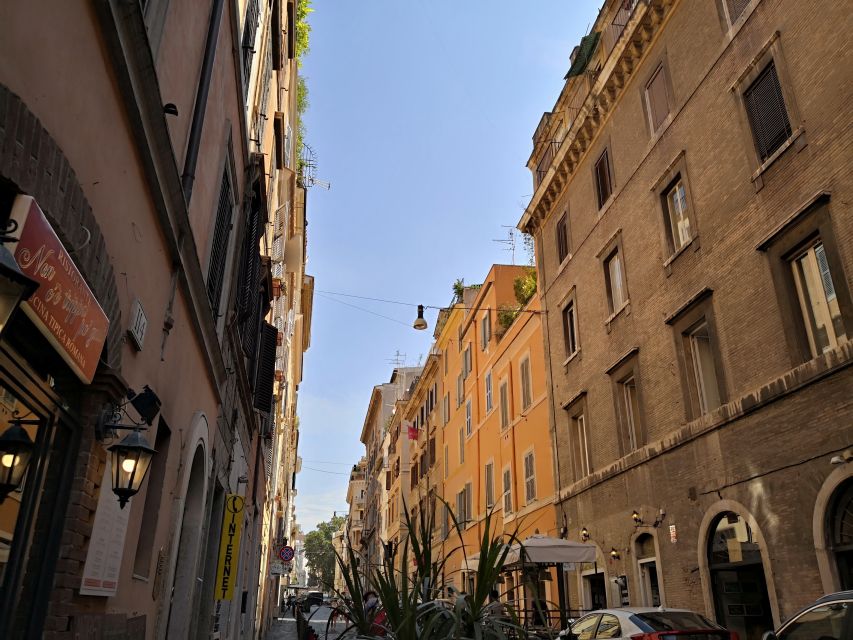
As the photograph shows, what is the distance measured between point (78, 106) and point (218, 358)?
580 centimetres

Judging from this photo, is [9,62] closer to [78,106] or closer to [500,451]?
[78,106]

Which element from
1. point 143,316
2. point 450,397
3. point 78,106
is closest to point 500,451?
point 450,397

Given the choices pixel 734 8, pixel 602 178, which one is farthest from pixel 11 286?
pixel 602 178

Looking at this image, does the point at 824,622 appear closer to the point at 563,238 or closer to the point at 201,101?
the point at 201,101

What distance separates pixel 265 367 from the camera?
1547 cm

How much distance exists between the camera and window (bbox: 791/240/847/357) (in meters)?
10.1

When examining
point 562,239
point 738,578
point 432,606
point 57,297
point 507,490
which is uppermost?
point 562,239

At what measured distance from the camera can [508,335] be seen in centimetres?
2545

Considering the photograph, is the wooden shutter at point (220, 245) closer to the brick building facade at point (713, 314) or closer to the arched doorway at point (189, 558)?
the arched doorway at point (189, 558)

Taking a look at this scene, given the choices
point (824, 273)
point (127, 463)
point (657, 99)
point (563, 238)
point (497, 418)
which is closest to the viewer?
point (127, 463)

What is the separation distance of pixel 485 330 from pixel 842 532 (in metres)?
19.8

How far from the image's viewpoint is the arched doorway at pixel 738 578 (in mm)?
11062

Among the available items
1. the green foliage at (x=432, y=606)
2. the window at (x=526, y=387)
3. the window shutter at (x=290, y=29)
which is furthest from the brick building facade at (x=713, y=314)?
the window shutter at (x=290, y=29)

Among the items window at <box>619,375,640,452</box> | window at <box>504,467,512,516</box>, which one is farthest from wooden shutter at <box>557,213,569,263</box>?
window at <box>504,467,512,516</box>
